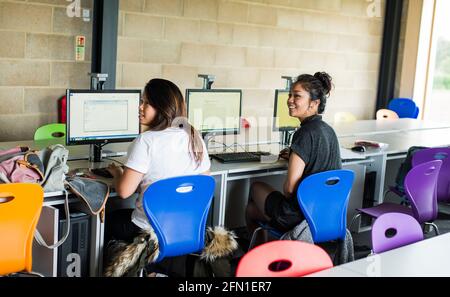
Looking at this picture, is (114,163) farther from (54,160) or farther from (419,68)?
(419,68)

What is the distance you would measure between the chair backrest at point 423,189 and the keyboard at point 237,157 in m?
0.90

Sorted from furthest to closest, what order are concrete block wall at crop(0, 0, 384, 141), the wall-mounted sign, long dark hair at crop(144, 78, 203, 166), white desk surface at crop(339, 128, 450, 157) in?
the wall-mounted sign
concrete block wall at crop(0, 0, 384, 141)
white desk surface at crop(339, 128, 450, 157)
long dark hair at crop(144, 78, 203, 166)

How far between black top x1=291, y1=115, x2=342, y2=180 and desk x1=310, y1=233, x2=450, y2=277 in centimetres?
89

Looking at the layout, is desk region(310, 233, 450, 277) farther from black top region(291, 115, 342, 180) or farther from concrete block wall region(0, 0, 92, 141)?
concrete block wall region(0, 0, 92, 141)

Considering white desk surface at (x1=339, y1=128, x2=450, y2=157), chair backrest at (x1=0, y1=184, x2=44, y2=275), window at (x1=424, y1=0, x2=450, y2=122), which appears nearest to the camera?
chair backrest at (x1=0, y1=184, x2=44, y2=275)

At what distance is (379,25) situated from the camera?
7.81 meters

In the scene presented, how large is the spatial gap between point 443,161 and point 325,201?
1306 mm

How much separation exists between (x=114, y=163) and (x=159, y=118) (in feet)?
1.74

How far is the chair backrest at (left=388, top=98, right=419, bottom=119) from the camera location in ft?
23.4

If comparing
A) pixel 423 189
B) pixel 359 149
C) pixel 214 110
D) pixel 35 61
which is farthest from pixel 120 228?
pixel 35 61

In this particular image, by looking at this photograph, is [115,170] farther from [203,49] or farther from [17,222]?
[203,49]

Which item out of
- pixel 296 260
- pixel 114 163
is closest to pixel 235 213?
pixel 114 163

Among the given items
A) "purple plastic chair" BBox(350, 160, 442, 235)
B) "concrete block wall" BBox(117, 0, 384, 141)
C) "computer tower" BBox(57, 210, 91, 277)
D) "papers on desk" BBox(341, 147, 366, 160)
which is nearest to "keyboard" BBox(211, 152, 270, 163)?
"papers on desk" BBox(341, 147, 366, 160)

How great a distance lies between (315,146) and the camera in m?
3.33
